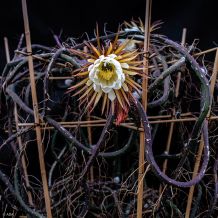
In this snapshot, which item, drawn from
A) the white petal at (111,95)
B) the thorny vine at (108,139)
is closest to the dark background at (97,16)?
the thorny vine at (108,139)

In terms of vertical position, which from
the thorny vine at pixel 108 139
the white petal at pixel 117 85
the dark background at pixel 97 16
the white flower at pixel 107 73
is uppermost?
the dark background at pixel 97 16

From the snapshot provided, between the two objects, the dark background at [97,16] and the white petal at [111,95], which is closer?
the white petal at [111,95]

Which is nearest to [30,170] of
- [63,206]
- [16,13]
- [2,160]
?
[2,160]

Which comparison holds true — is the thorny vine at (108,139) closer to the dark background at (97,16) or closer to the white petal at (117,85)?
the white petal at (117,85)

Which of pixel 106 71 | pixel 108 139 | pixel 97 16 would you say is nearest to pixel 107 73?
pixel 106 71

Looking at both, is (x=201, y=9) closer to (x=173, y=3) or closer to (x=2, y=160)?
(x=173, y=3)

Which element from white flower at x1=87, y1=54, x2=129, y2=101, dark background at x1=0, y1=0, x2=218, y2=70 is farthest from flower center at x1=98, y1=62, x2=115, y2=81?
dark background at x1=0, y1=0, x2=218, y2=70

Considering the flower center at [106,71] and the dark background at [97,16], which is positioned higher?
the dark background at [97,16]
